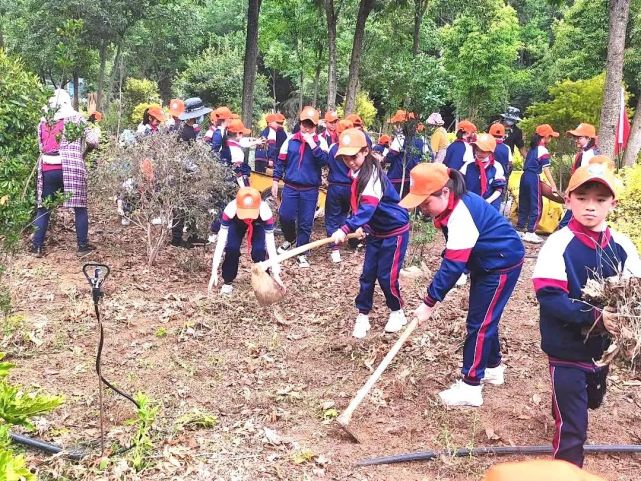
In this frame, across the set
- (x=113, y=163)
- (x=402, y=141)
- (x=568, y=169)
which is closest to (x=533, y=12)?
(x=568, y=169)

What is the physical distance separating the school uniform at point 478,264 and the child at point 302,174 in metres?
3.86

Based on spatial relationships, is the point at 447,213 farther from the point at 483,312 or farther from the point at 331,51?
the point at 331,51

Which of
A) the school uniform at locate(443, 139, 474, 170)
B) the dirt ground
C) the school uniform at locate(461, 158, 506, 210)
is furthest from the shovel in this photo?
the school uniform at locate(443, 139, 474, 170)

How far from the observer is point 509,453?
12.2 ft

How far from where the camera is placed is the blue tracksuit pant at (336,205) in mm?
7996

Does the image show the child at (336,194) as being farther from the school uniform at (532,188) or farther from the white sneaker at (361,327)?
the school uniform at (532,188)

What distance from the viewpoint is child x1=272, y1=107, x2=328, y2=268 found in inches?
303

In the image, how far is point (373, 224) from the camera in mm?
5301

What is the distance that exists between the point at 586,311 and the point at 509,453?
1.30 metres

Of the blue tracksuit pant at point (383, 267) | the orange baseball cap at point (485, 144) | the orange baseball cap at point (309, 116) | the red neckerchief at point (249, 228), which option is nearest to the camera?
the blue tracksuit pant at point (383, 267)

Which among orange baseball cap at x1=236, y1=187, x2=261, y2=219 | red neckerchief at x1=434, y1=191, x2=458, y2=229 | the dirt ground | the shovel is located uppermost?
red neckerchief at x1=434, y1=191, x2=458, y2=229

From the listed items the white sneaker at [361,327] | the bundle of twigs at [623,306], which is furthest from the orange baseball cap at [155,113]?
the bundle of twigs at [623,306]

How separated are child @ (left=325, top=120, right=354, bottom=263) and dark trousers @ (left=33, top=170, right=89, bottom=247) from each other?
3.01m

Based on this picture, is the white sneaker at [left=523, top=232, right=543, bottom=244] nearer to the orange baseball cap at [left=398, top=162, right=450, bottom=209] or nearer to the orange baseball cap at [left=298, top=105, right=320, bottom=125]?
the orange baseball cap at [left=298, top=105, right=320, bottom=125]
